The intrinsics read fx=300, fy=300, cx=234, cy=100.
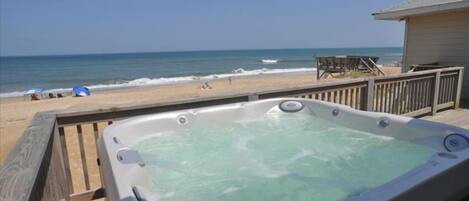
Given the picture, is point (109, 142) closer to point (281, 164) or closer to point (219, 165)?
point (219, 165)

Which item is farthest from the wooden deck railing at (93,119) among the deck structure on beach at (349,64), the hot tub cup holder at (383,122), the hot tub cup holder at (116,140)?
the deck structure on beach at (349,64)

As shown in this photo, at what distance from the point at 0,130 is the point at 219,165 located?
6.12 metres

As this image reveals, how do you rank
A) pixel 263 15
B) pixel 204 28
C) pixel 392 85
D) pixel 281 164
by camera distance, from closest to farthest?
pixel 281 164 → pixel 392 85 → pixel 263 15 → pixel 204 28

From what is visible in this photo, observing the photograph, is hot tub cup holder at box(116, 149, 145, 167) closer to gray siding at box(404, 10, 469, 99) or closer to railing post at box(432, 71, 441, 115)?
railing post at box(432, 71, 441, 115)

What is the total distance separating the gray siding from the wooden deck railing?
1.17 meters

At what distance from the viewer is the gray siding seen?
5.82 metres

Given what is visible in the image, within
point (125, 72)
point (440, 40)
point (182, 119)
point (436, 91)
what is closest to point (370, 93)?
point (436, 91)

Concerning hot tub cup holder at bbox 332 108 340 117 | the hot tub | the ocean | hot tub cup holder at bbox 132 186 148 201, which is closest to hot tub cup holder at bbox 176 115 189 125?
the hot tub

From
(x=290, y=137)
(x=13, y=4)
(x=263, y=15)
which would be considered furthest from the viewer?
(x=263, y=15)

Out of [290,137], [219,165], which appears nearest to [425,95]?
[290,137]

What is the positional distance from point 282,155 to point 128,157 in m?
1.33

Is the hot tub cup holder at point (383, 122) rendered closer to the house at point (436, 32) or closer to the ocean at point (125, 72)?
the house at point (436, 32)

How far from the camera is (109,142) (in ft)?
7.20

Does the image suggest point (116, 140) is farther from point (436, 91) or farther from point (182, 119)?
point (436, 91)
